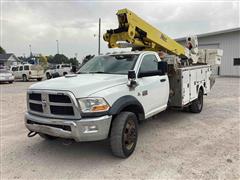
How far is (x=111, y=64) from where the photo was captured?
15.9 ft

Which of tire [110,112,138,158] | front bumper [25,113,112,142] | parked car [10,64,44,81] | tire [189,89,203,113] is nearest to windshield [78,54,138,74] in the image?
tire [110,112,138,158]

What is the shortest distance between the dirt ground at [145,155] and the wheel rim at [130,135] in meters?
0.23

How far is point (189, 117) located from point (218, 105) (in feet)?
7.53

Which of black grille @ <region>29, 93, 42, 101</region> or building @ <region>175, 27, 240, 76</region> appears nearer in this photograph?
black grille @ <region>29, 93, 42, 101</region>

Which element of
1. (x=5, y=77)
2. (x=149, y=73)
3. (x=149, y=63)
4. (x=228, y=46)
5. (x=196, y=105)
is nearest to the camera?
(x=149, y=73)

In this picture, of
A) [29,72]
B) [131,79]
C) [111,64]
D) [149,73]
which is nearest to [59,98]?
[131,79]

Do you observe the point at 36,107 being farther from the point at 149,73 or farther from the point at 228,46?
the point at 228,46

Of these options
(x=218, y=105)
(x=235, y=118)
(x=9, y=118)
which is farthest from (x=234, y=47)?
(x=9, y=118)

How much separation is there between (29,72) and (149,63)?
826 inches

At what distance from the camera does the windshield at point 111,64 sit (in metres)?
4.61

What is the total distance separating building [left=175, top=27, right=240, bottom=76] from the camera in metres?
21.5

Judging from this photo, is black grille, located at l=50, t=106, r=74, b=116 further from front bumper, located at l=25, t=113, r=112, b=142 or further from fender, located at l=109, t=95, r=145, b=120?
fender, located at l=109, t=95, r=145, b=120

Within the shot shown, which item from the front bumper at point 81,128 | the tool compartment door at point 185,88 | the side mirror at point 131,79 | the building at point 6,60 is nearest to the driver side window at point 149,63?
the side mirror at point 131,79

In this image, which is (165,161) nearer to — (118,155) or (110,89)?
(118,155)
